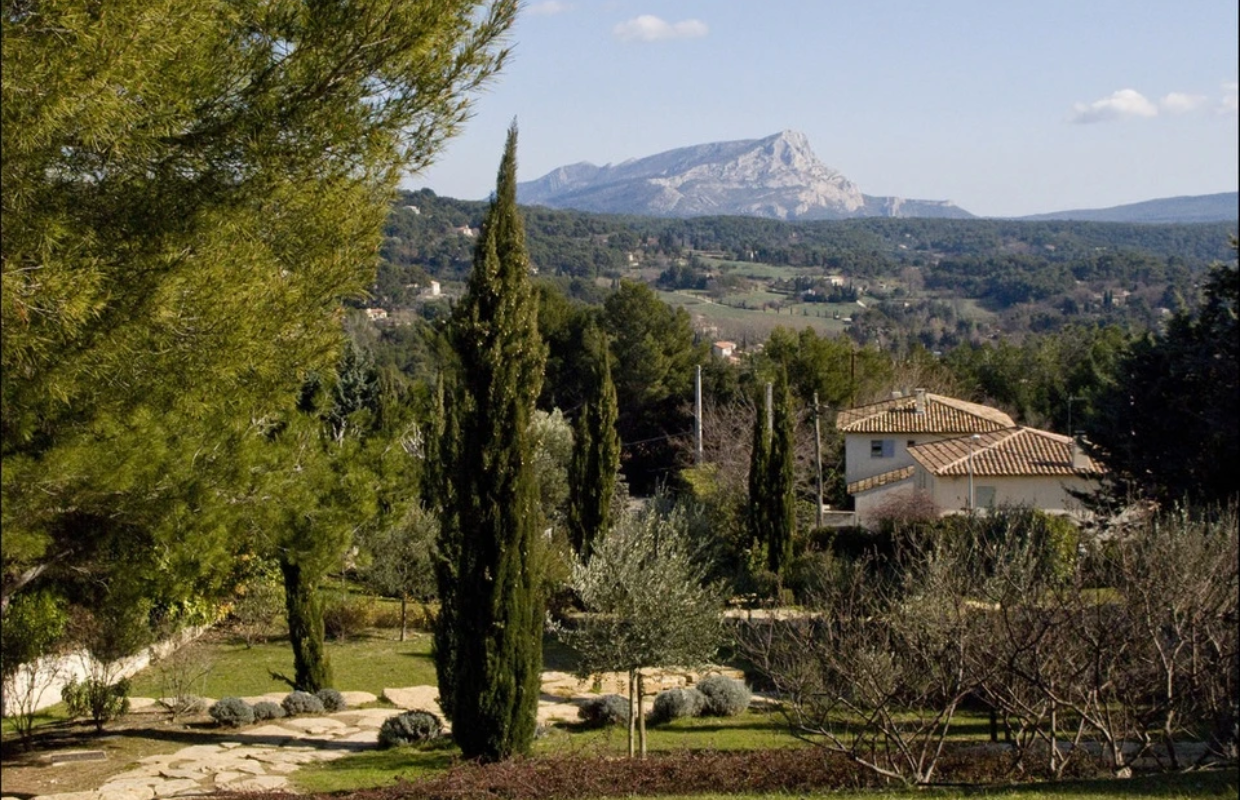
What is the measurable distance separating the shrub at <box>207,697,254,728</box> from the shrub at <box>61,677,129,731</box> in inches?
39.1

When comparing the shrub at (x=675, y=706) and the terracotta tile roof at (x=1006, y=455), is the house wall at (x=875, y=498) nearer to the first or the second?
the terracotta tile roof at (x=1006, y=455)

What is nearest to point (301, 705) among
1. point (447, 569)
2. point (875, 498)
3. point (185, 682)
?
point (185, 682)

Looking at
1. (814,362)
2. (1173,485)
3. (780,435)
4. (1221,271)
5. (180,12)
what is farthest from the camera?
(814,362)

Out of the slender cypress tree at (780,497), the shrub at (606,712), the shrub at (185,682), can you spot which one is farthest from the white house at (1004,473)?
the shrub at (185,682)

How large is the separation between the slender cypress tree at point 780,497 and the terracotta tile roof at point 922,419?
11994 mm

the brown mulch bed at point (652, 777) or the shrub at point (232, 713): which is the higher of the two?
the brown mulch bed at point (652, 777)

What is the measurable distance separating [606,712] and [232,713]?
431cm

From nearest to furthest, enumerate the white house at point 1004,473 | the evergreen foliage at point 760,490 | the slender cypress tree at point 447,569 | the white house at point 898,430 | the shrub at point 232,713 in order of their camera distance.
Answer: the slender cypress tree at point 447,569 < the shrub at point 232,713 < the evergreen foliage at point 760,490 < the white house at point 1004,473 < the white house at point 898,430

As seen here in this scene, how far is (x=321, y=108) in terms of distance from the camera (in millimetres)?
7934

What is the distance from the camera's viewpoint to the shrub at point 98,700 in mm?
13102

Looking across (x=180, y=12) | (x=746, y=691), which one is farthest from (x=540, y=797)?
(x=746, y=691)

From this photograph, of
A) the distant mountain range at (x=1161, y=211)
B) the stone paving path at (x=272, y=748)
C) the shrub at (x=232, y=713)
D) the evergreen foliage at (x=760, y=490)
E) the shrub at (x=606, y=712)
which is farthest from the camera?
the distant mountain range at (x=1161, y=211)

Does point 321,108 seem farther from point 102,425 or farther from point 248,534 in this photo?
point 248,534

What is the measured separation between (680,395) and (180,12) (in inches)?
1466
